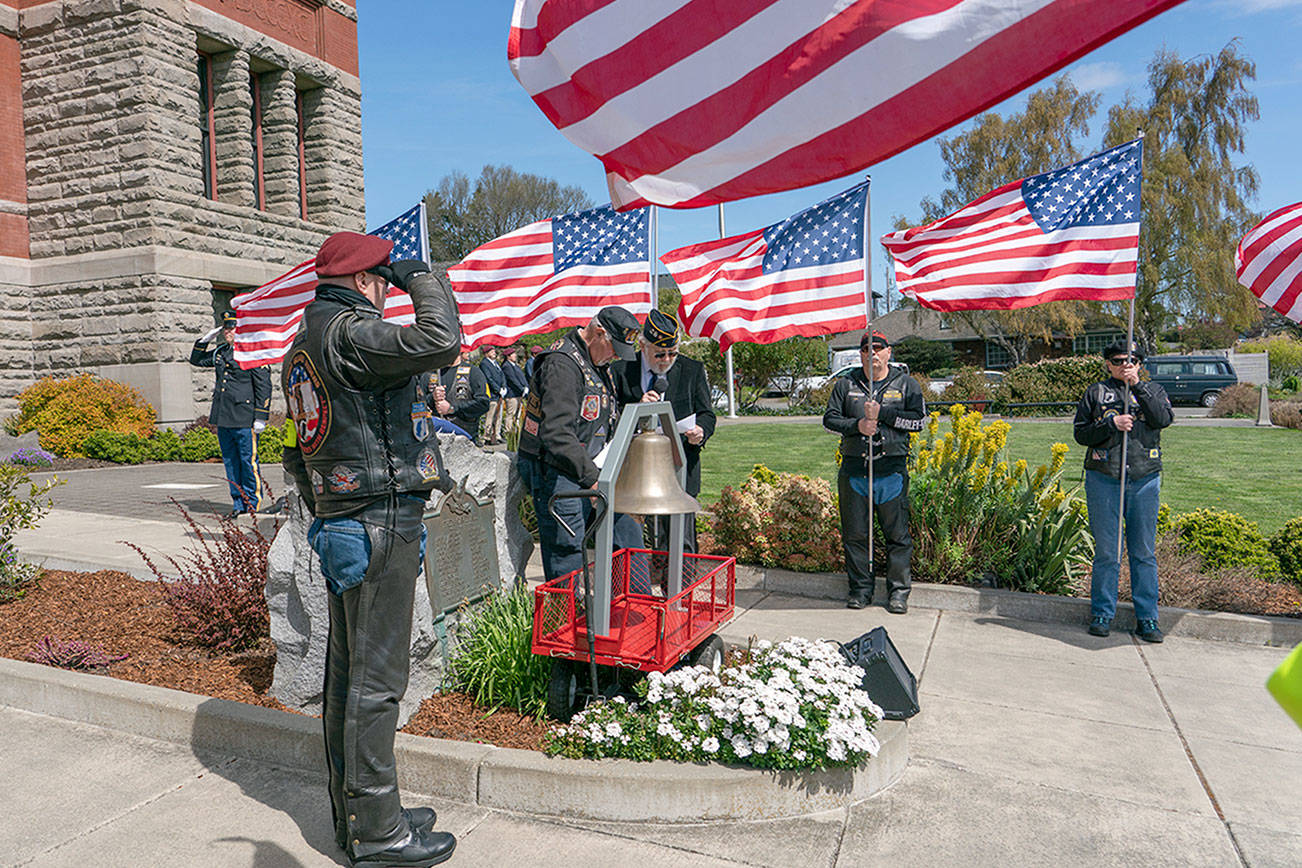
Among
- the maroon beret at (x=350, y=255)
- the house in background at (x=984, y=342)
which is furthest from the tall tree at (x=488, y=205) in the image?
the maroon beret at (x=350, y=255)

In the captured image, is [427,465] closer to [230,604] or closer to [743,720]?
[743,720]

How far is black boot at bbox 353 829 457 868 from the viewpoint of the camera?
311 cm

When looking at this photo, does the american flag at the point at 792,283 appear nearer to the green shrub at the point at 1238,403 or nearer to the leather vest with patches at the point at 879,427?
the leather vest with patches at the point at 879,427

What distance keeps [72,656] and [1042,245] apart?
6634mm

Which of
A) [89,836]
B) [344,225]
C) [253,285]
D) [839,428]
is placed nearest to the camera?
[89,836]

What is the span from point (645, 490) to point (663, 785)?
117 cm

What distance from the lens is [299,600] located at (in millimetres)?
4336

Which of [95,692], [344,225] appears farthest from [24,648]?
[344,225]

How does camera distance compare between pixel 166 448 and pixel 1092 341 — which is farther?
pixel 1092 341

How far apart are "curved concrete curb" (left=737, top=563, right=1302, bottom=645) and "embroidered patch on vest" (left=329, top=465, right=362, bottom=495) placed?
470cm

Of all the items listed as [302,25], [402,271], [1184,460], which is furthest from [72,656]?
[302,25]

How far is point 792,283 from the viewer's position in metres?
6.86

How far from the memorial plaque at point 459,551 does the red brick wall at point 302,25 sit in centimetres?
1892

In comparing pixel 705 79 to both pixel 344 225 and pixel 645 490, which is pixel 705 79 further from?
pixel 344 225
